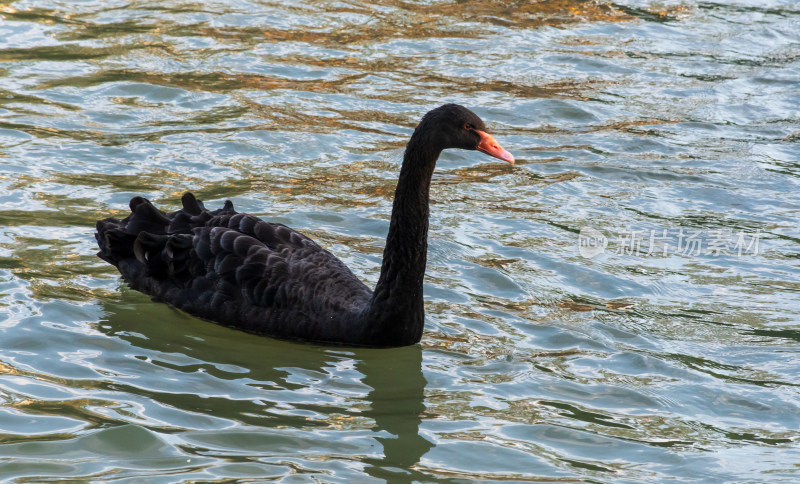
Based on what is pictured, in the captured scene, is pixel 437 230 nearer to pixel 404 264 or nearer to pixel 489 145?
pixel 404 264

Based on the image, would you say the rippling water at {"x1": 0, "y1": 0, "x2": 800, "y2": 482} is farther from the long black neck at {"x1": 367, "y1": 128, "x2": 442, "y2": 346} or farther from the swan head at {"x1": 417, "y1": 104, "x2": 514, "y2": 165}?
the swan head at {"x1": 417, "y1": 104, "x2": 514, "y2": 165}

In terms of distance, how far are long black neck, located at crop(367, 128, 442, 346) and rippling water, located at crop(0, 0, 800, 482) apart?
9.3 inches

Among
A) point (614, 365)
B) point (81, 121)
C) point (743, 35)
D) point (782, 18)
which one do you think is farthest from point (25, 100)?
point (782, 18)

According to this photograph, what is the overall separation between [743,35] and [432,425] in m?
10.4

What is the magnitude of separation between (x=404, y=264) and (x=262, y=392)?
114 cm

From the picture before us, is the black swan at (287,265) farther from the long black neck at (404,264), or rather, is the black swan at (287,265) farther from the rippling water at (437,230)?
the rippling water at (437,230)

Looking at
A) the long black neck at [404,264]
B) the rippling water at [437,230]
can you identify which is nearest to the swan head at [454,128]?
the long black neck at [404,264]

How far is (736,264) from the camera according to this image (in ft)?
26.5

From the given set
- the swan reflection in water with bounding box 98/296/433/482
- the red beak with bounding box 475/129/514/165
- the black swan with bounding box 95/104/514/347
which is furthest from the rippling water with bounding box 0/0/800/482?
the red beak with bounding box 475/129/514/165

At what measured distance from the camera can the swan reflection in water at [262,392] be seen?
5.16 metres

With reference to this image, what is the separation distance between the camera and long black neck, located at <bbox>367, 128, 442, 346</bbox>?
20.5ft

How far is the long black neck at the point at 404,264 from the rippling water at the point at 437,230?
235 mm

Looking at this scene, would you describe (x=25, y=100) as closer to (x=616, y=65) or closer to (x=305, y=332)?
(x=305, y=332)

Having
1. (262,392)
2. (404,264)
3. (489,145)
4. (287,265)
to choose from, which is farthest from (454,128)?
(262,392)
